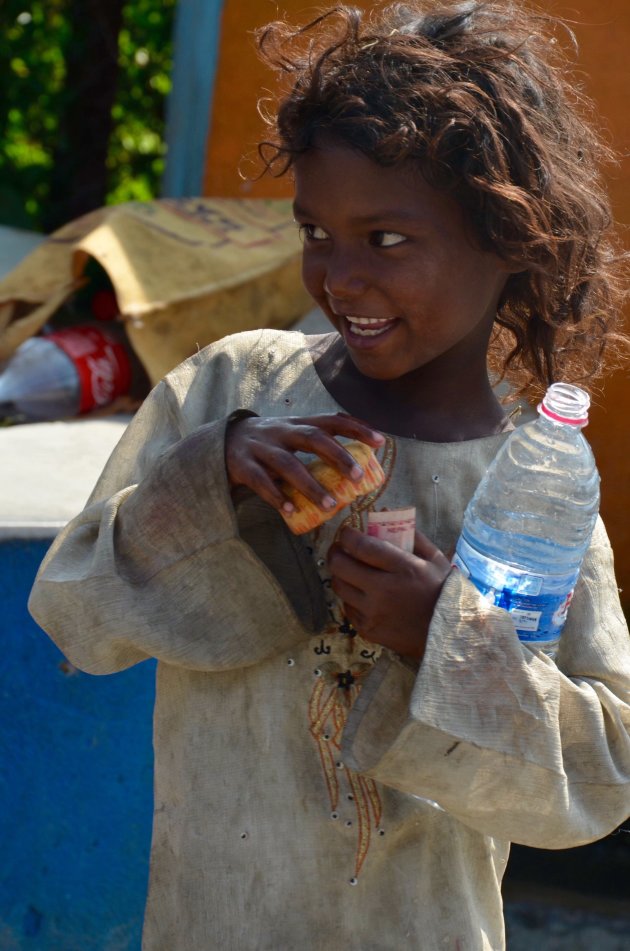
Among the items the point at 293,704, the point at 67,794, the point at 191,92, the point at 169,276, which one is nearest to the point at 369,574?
the point at 293,704

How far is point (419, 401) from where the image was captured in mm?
1736

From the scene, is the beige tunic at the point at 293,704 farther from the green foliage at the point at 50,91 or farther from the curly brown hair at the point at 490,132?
the green foliage at the point at 50,91

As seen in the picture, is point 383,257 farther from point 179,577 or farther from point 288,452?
point 179,577

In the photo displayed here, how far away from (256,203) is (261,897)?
9.69ft

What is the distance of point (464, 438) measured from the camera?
1.73m

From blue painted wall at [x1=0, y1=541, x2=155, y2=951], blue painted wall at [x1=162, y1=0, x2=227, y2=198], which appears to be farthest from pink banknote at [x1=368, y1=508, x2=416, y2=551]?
blue painted wall at [x1=162, y1=0, x2=227, y2=198]

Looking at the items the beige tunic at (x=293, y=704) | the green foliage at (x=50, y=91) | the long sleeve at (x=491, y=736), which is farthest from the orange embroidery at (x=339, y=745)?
the green foliage at (x=50, y=91)

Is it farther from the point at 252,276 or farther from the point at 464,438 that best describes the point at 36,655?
the point at 252,276

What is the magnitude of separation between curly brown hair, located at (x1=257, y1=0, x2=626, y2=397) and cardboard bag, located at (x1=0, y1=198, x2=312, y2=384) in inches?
73.3

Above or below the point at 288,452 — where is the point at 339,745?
below

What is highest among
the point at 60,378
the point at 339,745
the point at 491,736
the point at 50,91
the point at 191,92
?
the point at 491,736

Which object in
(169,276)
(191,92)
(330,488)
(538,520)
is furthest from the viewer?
(191,92)

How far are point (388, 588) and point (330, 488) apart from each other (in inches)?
5.6

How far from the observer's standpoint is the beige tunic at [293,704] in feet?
4.95
